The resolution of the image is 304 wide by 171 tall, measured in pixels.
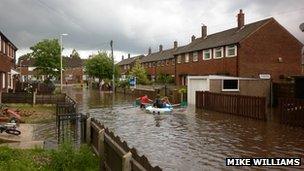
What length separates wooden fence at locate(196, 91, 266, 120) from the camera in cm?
2669

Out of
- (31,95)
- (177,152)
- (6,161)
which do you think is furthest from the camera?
(31,95)

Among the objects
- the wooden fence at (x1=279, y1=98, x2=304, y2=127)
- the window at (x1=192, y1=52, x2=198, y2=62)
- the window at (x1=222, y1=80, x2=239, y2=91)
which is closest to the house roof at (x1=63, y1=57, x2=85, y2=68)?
the window at (x1=192, y1=52, x2=198, y2=62)

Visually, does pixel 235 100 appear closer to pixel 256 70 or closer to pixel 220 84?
pixel 220 84

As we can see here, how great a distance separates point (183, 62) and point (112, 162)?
4742cm

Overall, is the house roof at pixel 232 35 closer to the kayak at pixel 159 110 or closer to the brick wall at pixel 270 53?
the brick wall at pixel 270 53

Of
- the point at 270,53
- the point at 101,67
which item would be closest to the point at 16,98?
the point at 270,53

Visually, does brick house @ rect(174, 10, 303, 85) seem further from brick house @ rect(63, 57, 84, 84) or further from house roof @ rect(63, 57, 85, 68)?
house roof @ rect(63, 57, 85, 68)

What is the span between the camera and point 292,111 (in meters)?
23.6

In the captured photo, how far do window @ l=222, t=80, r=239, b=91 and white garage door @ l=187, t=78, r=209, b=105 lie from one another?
182cm

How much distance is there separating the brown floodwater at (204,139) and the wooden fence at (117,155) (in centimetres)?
207

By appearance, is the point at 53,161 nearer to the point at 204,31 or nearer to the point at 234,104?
the point at 234,104

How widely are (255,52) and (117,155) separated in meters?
36.9

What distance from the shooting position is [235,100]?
30062 mm

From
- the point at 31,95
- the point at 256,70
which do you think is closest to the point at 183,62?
the point at 256,70
